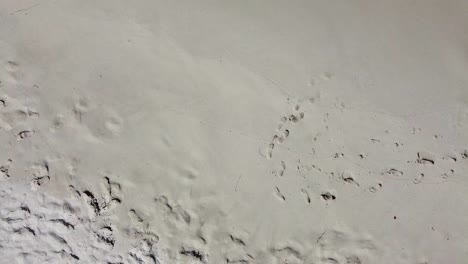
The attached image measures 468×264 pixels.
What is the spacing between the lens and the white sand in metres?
3.34

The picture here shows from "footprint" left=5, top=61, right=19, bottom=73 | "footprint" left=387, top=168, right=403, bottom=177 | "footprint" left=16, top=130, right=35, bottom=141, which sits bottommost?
"footprint" left=16, top=130, right=35, bottom=141

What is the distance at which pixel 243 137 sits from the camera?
3.40 meters

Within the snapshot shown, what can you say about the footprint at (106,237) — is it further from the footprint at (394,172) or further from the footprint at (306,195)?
the footprint at (394,172)

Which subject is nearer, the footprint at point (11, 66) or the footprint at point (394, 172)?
the footprint at point (394, 172)

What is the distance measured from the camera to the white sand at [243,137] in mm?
3340

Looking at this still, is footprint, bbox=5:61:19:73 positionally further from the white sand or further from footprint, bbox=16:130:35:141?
footprint, bbox=16:130:35:141

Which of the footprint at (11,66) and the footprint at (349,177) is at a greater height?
the footprint at (349,177)

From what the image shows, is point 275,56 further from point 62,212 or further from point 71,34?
point 62,212

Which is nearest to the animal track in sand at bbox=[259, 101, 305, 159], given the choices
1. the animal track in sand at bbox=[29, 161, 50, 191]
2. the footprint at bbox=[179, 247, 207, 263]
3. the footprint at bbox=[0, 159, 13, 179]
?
the footprint at bbox=[179, 247, 207, 263]

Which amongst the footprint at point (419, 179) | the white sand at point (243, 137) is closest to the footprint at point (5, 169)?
the white sand at point (243, 137)

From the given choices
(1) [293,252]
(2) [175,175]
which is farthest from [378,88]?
(2) [175,175]

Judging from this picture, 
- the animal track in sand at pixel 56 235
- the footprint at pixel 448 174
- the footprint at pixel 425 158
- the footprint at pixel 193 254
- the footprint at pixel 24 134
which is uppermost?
the footprint at pixel 425 158

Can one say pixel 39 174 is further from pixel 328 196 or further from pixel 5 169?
pixel 328 196

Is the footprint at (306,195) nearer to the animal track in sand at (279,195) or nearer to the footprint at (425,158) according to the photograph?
the animal track in sand at (279,195)
